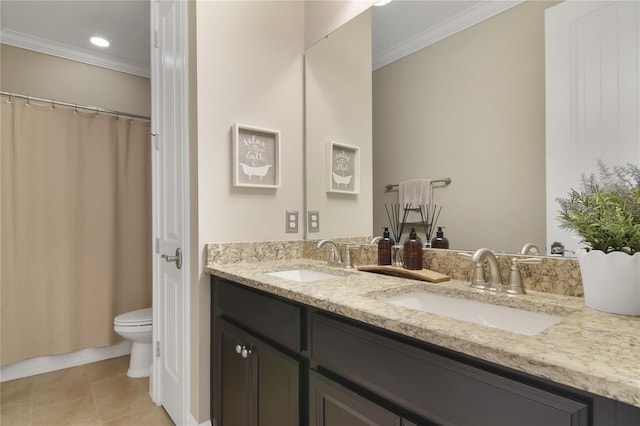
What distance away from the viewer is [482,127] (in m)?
1.27

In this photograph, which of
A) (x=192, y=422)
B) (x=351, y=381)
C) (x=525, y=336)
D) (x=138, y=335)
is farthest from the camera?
(x=138, y=335)

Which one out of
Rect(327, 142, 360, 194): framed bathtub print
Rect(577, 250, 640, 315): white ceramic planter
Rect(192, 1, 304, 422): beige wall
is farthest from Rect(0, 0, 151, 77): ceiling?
Rect(577, 250, 640, 315): white ceramic planter

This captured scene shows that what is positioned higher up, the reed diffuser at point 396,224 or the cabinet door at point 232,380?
the reed diffuser at point 396,224

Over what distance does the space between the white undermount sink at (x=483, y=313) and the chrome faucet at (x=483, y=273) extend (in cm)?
11

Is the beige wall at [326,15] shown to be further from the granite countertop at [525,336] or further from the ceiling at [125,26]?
the granite countertop at [525,336]

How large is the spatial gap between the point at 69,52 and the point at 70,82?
0.24 m

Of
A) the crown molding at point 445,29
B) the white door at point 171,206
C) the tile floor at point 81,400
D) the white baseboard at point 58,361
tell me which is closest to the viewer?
the crown molding at point 445,29

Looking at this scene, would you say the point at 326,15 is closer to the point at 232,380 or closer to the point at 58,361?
the point at 232,380

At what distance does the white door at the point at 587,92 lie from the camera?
0.93 meters

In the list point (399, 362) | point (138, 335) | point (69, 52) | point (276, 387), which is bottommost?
point (138, 335)

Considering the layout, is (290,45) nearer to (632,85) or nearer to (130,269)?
(632,85)

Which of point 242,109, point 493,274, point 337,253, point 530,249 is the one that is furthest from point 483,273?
point 242,109

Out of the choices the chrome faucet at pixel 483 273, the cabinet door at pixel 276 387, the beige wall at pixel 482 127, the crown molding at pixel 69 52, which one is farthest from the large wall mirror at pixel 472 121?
the crown molding at pixel 69 52

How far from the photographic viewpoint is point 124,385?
2342 millimetres
